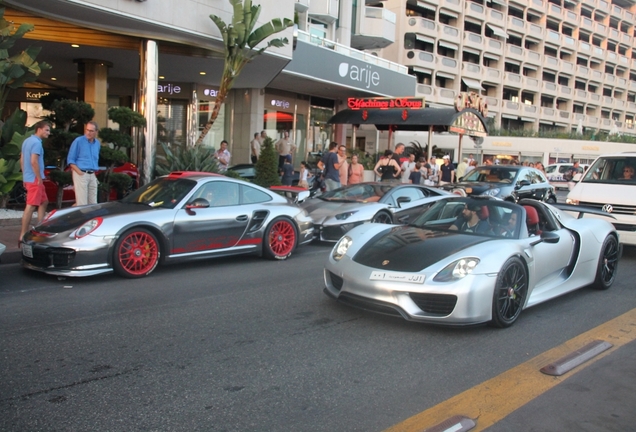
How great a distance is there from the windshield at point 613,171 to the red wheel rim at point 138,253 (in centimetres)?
802

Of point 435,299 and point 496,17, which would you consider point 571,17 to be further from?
point 435,299

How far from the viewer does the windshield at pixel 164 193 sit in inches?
311

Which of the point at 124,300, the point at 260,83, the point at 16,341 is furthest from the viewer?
the point at 260,83

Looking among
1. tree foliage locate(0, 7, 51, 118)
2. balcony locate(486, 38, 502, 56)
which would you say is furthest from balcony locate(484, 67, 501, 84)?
tree foliage locate(0, 7, 51, 118)

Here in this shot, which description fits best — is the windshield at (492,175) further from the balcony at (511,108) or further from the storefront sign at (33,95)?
the balcony at (511,108)

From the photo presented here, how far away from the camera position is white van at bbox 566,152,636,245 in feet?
31.2

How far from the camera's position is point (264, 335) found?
5141mm

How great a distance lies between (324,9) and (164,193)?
21.6 m

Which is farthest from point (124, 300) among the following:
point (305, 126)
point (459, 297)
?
point (305, 126)

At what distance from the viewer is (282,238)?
29.9 feet

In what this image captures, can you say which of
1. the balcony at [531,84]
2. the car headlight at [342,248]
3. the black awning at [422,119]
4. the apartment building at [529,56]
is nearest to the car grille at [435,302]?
the car headlight at [342,248]

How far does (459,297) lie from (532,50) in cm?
6175

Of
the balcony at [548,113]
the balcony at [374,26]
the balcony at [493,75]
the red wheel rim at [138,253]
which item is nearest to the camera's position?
the red wheel rim at [138,253]

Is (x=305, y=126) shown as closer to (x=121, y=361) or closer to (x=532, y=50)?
(x=121, y=361)
